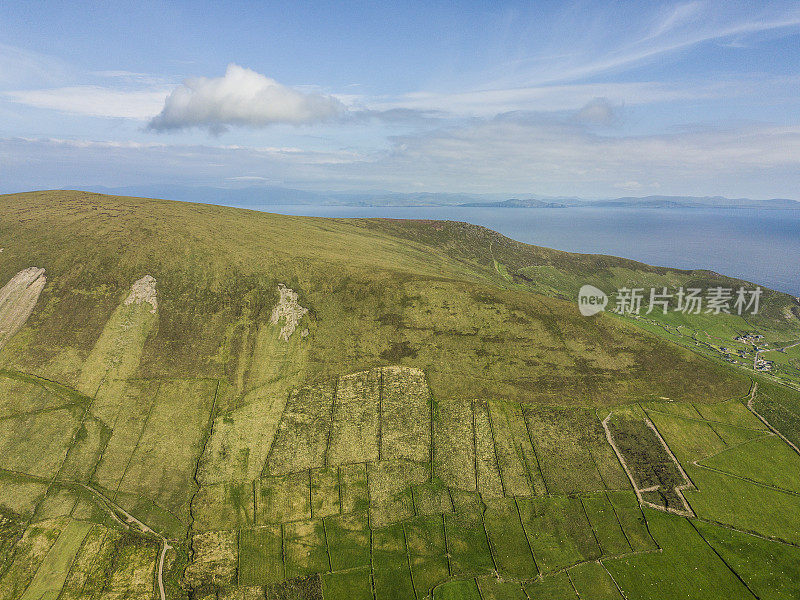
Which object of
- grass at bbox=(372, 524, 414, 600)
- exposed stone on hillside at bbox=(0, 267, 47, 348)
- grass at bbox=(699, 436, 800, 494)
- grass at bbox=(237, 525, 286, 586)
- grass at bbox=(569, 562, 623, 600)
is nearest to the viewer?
grass at bbox=(569, 562, 623, 600)

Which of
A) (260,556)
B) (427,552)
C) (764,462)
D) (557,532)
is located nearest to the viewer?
(260,556)

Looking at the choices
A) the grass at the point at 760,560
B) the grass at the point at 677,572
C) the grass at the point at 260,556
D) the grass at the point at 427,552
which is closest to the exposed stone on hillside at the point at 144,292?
the grass at the point at 260,556

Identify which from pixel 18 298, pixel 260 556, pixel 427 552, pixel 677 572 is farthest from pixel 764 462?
pixel 18 298

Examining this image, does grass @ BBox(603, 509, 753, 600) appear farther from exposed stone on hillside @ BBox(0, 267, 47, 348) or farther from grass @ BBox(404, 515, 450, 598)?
exposed stone on hillside @ BBox(0, 267, 47, 348)

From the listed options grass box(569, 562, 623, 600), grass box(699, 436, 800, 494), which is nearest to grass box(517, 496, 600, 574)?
grass box(569, 562, 623, 600)

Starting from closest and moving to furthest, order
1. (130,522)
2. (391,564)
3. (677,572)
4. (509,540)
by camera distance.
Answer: (677,572)
(391,564)
(509,540)
(130,522)

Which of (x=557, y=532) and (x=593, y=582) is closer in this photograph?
(x=593, y=582)

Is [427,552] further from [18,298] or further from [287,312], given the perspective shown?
[18,298]

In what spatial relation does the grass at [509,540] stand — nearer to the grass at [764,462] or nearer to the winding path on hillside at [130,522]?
the grass at [764,462]
